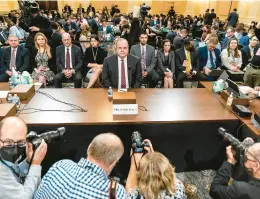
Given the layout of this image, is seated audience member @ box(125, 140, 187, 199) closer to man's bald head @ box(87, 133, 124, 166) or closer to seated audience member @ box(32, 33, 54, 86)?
man's bald head @ box(87, 133, 124, 166)

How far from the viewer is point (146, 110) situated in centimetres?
246

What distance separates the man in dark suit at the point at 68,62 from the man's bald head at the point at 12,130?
2.45m

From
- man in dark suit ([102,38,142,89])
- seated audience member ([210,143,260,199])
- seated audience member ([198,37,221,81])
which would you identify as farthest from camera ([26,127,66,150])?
seated audience member ([198,37,221,81])

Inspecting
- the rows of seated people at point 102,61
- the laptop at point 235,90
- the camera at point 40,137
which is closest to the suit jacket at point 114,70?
the rows of seated people at point 102,61

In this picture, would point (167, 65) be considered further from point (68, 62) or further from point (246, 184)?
point (246, 184)

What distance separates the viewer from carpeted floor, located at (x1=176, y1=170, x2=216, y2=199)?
7.53 feet

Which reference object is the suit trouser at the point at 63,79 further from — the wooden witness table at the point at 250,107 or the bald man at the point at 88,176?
the bald man at the point at 88,176

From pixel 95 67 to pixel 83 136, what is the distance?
2.05 metres

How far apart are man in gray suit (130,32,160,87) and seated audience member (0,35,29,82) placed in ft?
5.88

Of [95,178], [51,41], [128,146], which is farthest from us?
[51,41]

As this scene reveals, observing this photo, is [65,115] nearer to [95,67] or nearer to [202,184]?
[202,184]

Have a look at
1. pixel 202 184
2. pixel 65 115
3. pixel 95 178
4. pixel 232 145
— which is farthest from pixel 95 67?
pixel 95 178

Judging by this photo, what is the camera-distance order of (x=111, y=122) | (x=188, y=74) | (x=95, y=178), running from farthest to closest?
1. (x=188, y=74)
2. (x=111, y=122)
3. (x=95, y=178)

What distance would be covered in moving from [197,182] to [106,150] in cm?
153
